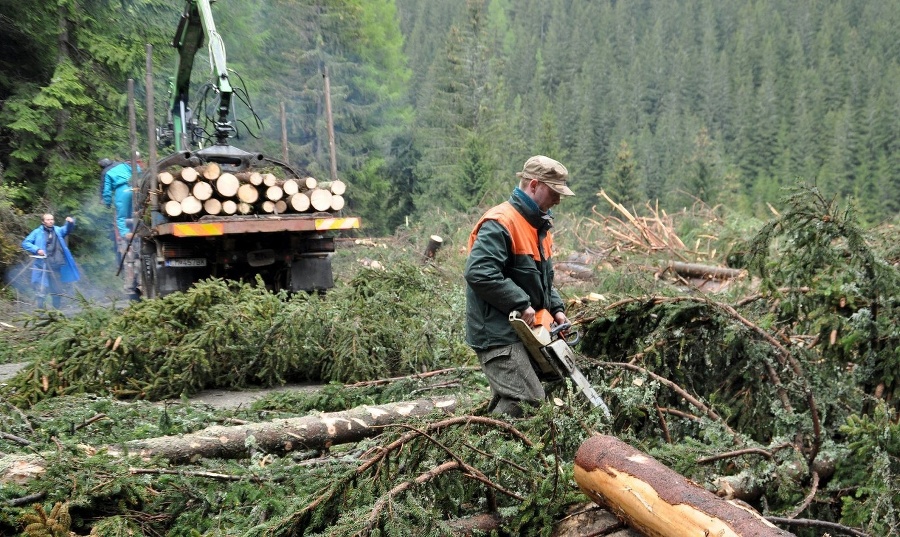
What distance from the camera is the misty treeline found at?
625 inches

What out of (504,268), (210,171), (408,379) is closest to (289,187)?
(210,171)

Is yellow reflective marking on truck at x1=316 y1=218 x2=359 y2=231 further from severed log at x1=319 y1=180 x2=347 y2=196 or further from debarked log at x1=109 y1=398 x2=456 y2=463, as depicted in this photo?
debarked log at x1=109 y1=398 x2=456 y2=463

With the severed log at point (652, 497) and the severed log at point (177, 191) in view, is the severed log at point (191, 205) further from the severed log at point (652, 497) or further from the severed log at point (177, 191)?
the severed log at point (652, 497)

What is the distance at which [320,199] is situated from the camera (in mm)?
8383

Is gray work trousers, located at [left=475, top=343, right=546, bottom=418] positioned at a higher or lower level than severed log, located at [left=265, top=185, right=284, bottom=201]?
lower

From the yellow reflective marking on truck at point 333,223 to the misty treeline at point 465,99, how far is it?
149cm

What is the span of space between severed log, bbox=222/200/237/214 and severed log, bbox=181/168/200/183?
394mm

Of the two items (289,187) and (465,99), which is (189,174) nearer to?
(289,187)

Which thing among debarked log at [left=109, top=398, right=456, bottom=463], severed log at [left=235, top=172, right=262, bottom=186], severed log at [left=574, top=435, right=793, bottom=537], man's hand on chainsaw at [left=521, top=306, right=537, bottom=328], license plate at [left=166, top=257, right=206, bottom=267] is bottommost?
debarked log at [left=109, top=398, right=456, bottom=463]

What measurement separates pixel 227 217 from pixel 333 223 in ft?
3.82

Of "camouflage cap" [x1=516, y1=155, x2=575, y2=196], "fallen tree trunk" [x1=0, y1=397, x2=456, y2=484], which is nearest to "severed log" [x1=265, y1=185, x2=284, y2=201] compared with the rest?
"fallen tree trunk" [x1=0, y1=397, x2=456, y2=484]

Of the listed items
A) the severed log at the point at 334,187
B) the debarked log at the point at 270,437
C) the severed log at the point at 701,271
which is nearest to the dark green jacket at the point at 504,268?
the debarked log at the point at 270,437

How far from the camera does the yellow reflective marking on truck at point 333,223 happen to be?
8164 mm

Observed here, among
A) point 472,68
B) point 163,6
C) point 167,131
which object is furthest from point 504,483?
point 472,68
